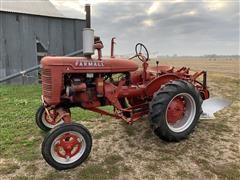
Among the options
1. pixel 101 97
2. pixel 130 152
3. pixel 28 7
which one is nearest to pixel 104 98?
pixel 101 97

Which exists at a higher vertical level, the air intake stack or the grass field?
the air intake stack

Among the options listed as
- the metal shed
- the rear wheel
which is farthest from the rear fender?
the metal shed

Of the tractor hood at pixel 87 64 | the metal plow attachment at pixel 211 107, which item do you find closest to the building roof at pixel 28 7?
the tractor hood at pixel 87 64

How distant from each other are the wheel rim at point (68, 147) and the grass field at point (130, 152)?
16 cm

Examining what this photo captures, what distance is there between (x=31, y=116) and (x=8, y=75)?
22.5 ft

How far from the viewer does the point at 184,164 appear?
3.91 metres

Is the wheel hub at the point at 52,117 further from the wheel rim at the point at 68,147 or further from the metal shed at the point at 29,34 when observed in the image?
the metal shed at the point at 29,34

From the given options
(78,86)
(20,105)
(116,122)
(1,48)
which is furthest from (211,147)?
(1,48)

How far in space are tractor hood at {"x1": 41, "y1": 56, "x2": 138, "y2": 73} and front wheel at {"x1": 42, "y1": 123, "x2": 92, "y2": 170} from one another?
0.83 metres

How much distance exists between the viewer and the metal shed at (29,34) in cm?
1192

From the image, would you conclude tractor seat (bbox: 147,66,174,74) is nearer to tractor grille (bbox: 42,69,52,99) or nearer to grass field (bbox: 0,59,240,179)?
grass field (bbox: 0,59,240,179)

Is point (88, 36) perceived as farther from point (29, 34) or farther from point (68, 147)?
point (29, 34)

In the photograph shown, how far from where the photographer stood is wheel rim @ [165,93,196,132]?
457 centimetres

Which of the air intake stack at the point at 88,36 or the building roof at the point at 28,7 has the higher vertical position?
the building roof at the point at 28,7
